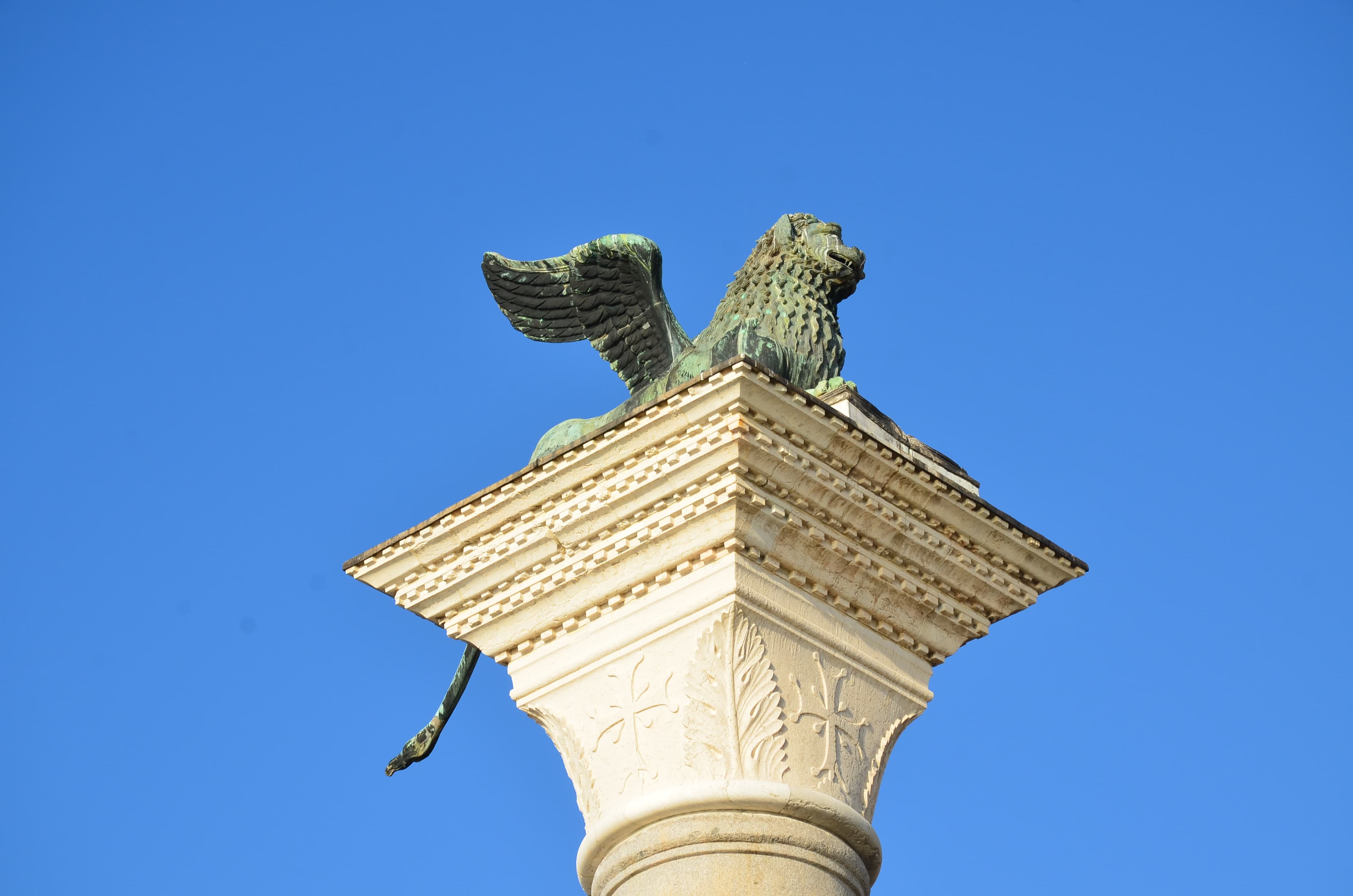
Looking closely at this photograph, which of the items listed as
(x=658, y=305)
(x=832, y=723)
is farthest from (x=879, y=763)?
(x=658, y=305)

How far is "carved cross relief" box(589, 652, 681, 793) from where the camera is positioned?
7.21 meters

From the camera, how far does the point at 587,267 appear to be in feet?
31.6

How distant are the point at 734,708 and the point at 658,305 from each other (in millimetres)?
3020

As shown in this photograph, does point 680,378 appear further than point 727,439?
Yes

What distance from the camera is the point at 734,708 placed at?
7066 mm

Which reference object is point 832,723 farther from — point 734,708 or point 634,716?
point 634,716

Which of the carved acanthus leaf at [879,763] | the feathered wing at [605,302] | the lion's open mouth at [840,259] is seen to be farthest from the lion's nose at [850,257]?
the carved acanthus leaf at [879,763]

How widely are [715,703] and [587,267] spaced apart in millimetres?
3241

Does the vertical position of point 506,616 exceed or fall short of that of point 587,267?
it falls short

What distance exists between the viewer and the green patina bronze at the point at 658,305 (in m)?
9.09

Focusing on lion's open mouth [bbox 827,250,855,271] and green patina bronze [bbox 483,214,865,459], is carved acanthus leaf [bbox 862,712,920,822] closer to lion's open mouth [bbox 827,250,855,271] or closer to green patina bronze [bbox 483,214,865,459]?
green patina bronze [bbox 483,214,865,459]

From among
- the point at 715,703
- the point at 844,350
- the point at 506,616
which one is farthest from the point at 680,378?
the point at 715,703

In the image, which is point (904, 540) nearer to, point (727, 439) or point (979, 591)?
point (979, 591)

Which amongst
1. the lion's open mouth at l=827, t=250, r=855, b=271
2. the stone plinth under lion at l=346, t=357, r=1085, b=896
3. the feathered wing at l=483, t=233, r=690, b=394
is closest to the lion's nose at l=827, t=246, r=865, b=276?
the lion's open mouth at l=827, t=250, r=855, b=271
